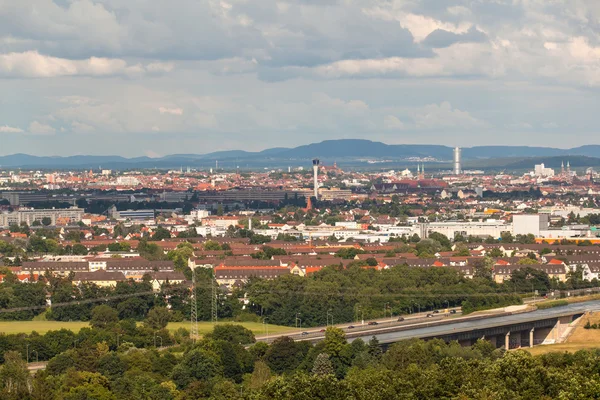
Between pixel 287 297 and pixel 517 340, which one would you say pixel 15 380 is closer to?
pixel 517 340

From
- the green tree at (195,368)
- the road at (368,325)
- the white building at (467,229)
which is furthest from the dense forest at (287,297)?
the white building at (467,229)

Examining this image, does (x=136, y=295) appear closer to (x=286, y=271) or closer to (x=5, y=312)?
(x=5, y=312)

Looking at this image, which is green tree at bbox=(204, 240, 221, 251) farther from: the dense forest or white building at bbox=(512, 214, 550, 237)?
white building at bbox=(512, 214, 550, 237)

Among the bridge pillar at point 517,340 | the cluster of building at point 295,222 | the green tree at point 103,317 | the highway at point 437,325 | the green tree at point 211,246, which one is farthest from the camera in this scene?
the green tree at point 211,246

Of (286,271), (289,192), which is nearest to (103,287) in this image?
(286,271)

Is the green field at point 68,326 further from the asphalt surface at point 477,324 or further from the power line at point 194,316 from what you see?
the asphalt surface at point 477,324
